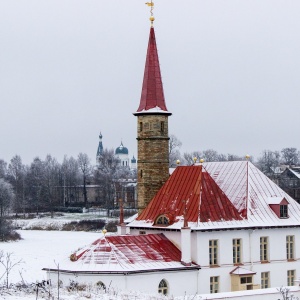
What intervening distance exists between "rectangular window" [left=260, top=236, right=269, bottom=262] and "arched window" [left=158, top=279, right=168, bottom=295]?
6.01 meters

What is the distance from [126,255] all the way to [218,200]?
18.7 feet

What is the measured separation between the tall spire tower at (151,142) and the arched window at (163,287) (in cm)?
819

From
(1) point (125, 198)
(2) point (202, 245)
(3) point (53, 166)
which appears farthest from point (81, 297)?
(3) point (53, 166)

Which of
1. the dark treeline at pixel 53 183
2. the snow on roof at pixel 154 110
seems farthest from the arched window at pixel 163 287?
the dark treeline at pixel 53 183

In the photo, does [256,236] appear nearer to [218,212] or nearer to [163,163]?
[218,212]

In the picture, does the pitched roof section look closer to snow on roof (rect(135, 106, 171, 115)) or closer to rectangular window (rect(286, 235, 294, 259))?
snow on roof (rect(135, 106, 171, 115))

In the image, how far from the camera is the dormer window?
38562 mm

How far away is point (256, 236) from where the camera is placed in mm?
37375

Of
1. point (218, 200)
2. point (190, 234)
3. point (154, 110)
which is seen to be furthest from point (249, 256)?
point (154, 110)

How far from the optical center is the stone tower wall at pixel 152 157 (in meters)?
41.3

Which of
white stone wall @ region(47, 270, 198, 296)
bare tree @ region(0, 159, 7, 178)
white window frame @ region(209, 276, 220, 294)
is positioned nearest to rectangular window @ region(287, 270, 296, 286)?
white window frame @ region(209, 276, 220, 294)

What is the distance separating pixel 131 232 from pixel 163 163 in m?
4.21

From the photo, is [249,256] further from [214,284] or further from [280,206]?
[280,206]

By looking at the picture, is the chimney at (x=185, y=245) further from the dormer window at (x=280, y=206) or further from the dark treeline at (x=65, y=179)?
the dark treeline at (x=65, y=179)
